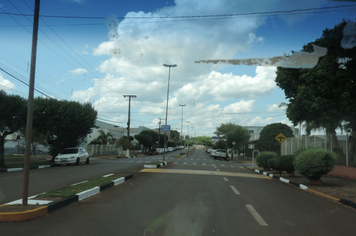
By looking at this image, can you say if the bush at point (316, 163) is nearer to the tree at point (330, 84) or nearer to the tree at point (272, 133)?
the tree at point (330, 84)

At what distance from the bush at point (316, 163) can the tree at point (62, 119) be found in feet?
65.2

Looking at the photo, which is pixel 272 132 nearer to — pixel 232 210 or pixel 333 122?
pixel 333 122

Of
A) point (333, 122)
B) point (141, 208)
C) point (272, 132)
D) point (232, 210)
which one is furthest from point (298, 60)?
point (272, 132)

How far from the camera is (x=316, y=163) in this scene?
12.8 meters

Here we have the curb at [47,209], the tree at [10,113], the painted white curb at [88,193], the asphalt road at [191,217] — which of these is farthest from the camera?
the tree at [10,113]

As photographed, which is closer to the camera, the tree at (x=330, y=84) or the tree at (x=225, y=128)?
the tree at (x=330, y=84)

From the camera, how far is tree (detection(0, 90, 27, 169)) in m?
19.6

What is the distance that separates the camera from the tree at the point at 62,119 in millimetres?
25109

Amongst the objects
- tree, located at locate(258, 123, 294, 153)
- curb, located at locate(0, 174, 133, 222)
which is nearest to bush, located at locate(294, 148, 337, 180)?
curb, located at locate(0, 174, 133, 222)

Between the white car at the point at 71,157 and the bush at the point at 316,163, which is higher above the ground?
the bush at the point at 316,163

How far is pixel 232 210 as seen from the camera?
7223 millimetres

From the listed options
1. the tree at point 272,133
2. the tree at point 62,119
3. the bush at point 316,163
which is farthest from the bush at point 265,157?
the tree at point 272,133

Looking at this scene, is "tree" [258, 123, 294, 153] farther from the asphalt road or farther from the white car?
the asphalt road

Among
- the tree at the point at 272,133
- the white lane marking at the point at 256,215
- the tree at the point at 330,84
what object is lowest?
the white lane marking at the point at 256,215
